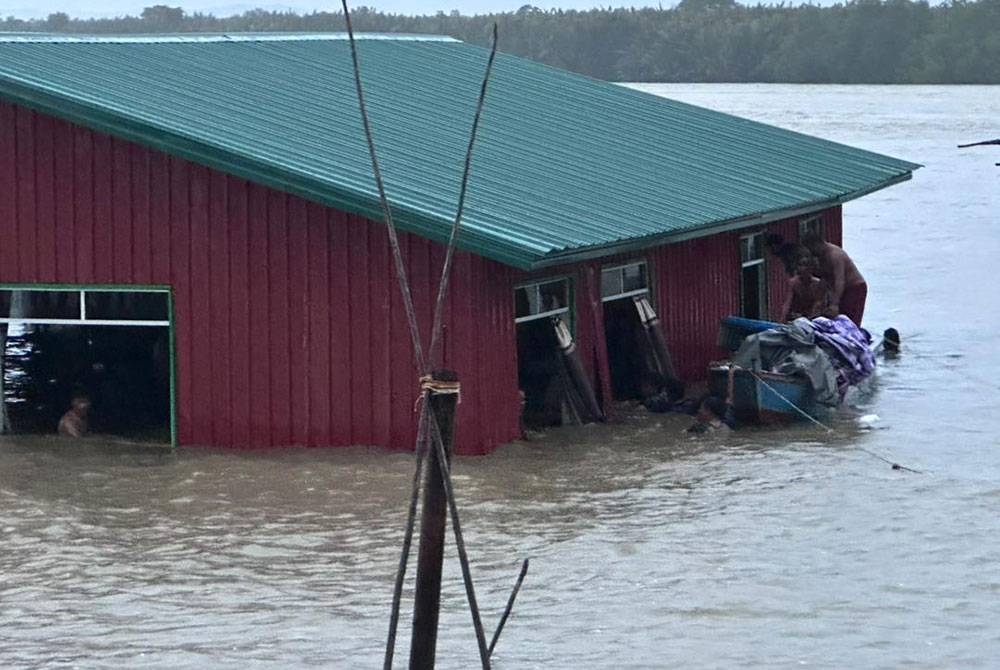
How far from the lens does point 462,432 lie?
58.6ft

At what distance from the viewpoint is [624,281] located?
2141cm

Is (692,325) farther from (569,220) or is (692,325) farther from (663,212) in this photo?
(569,220)

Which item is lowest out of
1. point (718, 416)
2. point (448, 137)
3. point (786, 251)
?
point (718, 416)

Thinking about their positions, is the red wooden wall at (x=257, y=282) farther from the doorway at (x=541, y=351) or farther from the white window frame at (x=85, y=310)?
the doorway at (x=541, y=351)

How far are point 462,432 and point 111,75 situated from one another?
5.78 metres

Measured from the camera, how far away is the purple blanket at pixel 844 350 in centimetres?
2134

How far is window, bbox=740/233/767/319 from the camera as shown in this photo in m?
24.8

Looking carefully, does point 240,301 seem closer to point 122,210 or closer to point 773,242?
point 122,210

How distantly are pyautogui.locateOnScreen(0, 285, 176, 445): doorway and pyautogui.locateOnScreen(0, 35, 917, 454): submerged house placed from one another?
0.18ft

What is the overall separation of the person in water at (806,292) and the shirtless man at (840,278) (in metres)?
0.33

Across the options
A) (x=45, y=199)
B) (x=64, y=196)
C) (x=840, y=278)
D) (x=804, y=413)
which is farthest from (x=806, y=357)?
(x=45, y=199)

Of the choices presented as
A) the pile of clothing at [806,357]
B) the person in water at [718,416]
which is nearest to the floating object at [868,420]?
the pile of clothing at [806,357]

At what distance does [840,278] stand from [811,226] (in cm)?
326

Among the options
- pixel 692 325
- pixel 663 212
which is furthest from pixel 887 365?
pixel 663 212
